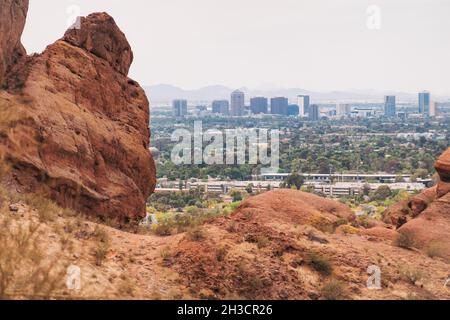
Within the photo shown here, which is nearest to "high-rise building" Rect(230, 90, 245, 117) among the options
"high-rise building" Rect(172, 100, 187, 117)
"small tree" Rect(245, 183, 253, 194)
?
"high-rise building" Rect(172, 100, 187, 117)

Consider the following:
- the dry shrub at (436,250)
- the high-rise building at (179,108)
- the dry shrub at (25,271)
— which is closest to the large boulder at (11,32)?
the dry shrub at (25,271)

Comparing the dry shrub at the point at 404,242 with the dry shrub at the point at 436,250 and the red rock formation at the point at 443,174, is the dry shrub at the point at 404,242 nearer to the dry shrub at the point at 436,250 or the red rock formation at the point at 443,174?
the dry shrub at the point at 436,250

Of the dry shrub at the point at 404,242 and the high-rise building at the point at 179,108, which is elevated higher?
the high-rise building at the point at 179,108

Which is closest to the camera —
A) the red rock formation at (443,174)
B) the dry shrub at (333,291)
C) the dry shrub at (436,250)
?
the dry shrub at (333,291)

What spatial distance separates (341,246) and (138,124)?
23.8 feet

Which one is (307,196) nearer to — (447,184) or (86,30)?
(447,184)

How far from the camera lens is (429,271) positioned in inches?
516

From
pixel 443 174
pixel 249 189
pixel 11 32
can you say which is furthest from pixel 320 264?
pixel 249 189

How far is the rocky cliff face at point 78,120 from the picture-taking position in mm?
13047

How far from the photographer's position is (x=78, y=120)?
14828 millimetres

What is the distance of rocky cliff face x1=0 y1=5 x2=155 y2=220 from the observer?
13.0 meters

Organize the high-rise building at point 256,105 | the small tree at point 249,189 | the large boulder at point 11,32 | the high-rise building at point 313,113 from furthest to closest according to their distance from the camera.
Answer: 1. the high-rise building at point 313,113
2. the high-rise building at point 256,105
3. the small tree at point 249,189
4. the large boulder at point 11,32

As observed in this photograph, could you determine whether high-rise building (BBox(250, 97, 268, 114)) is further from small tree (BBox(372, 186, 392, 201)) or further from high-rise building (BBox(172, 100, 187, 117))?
small tree (BBox(372, 186, 392, 201))

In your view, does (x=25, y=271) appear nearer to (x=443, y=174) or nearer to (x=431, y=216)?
(x=431, y=216)
